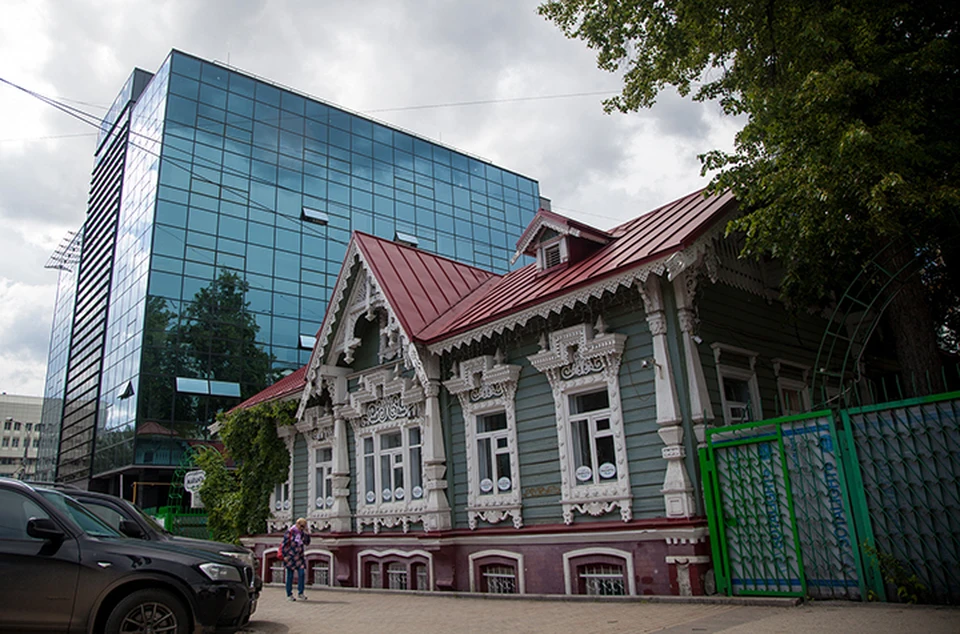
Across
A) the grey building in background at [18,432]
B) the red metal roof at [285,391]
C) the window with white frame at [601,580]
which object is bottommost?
the window with white frame at [601,580]

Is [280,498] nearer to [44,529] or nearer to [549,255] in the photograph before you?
[549,255]

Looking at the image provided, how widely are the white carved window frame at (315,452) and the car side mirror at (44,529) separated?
437 inches

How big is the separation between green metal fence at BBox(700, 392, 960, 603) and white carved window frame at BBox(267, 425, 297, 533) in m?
13.1

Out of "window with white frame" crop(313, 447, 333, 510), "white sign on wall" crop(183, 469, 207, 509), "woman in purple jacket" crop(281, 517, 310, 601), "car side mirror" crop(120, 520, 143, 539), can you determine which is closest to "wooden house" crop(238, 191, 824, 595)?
"window with white frame" crop(313, 447, 333, 510)

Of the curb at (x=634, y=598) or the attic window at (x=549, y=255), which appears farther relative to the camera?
the attic window at (x=549, y=255)

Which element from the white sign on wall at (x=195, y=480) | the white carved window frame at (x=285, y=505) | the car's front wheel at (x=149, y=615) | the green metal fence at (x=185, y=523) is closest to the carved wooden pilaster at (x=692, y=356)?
the car's front wheel at (x=149, y=615)

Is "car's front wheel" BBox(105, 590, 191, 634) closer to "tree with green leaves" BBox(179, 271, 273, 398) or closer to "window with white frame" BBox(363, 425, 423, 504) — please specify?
"window with white frame" BBox(363, 425, 423, 504)

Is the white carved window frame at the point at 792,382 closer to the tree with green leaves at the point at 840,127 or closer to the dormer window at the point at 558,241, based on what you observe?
the tree with green leaves at the point at 840,127

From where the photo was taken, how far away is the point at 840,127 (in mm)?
9516

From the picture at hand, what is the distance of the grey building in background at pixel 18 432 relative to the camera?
367ft

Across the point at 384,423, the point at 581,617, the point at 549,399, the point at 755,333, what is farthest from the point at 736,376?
the point at 384,423

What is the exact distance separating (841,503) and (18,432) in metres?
132

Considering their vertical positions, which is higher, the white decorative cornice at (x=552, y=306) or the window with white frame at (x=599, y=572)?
the white decorative cornice at (x=552, y=306)

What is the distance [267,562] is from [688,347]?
1445cm
